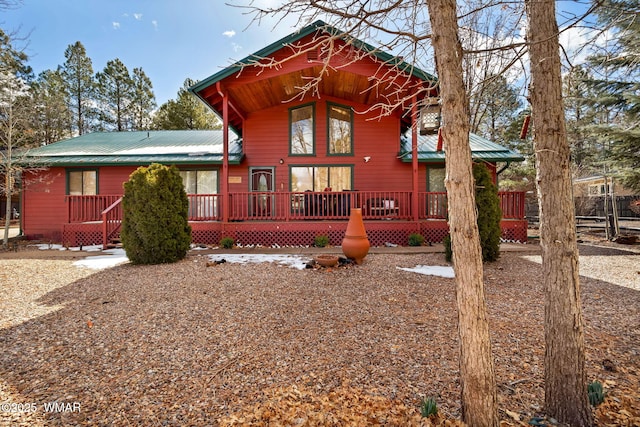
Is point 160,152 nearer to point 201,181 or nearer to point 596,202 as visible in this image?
point 201,181

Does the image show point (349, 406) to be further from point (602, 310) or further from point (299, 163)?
point (299, 163)

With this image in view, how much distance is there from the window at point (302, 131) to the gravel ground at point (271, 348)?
6931 mm

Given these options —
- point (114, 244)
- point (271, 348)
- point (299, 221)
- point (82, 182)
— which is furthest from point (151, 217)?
point (82, 182)

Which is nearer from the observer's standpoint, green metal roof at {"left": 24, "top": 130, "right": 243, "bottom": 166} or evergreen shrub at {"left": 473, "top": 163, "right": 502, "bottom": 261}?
evergreen shrub at {"left": 473, "top": 163, "right": 502, "bottom": 261}

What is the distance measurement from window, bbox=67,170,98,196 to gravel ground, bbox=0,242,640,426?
7293 mm

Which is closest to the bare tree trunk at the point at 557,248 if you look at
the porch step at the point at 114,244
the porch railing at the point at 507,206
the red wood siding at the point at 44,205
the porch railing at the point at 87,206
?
the porch railing at the point at 507,206

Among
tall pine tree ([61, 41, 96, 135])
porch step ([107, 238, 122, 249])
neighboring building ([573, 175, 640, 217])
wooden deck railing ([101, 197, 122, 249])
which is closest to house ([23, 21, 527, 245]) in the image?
wooden deck railing ([101, 197, 122, 249])

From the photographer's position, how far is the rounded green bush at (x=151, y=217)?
618 cm

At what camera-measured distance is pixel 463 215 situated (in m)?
1.63

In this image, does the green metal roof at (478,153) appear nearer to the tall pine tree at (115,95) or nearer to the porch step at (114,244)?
the porch step at (114,244)

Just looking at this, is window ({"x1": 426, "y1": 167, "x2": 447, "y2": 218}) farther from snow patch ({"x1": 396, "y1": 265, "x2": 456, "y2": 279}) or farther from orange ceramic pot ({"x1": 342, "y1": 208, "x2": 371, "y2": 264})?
orange ceramic pot ({"x1": 342, "y1": 208, "x2": 371, "y2": 264})

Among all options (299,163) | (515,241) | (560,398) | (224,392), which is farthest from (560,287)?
(299,163)

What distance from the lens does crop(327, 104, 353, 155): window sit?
1121cm

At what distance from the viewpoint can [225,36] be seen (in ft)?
11.6
